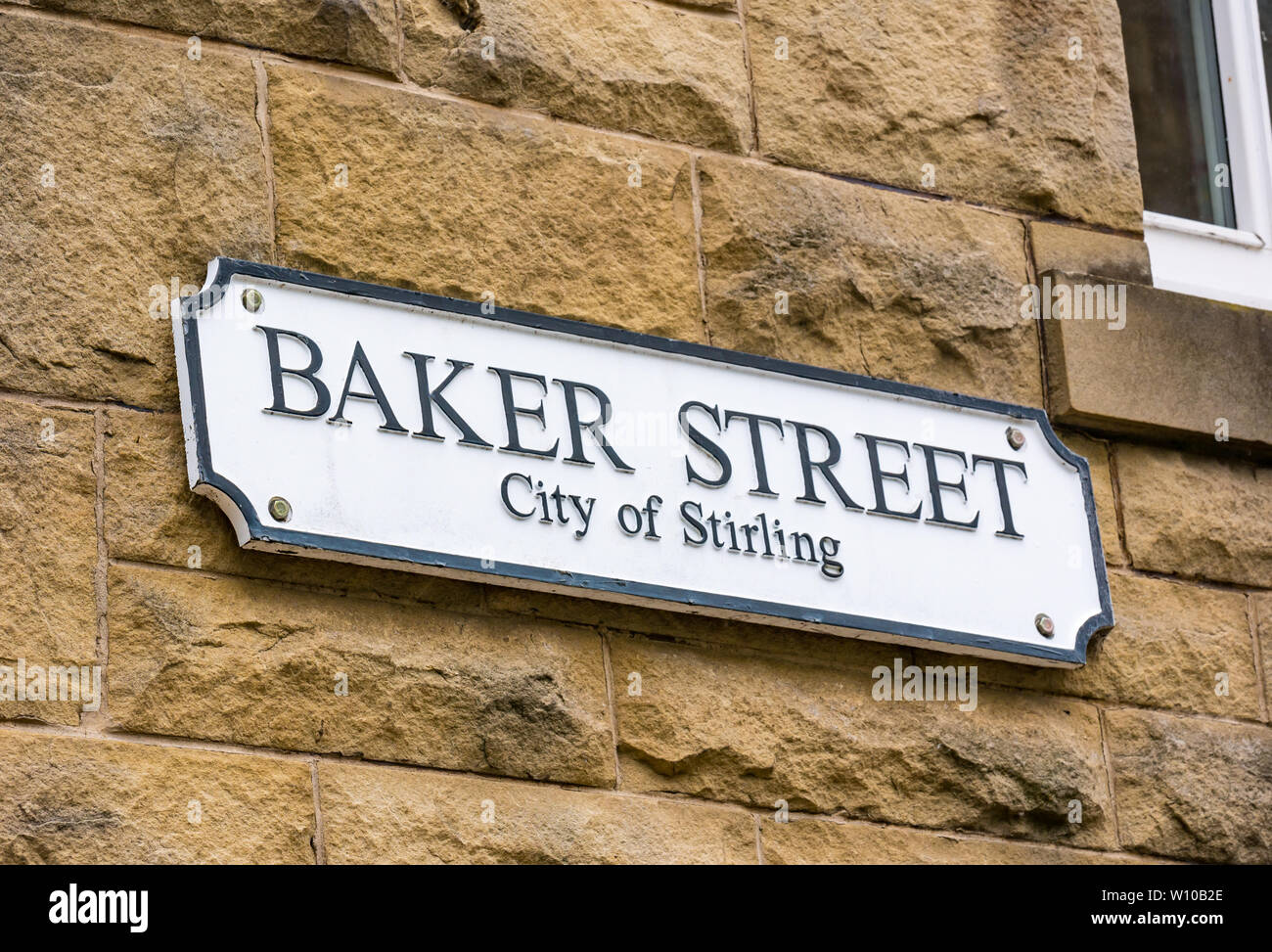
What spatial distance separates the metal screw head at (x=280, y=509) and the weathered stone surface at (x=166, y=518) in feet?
0.22

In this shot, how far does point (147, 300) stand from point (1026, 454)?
150 centimetres

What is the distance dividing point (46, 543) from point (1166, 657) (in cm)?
189

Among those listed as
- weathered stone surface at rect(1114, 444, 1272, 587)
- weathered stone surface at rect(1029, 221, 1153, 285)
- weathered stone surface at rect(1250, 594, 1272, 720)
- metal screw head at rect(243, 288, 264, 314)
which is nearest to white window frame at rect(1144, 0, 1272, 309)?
weathered stone surface at rect(1029, 221, 1153, 285)

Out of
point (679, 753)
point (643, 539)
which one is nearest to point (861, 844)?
point (679, 753)

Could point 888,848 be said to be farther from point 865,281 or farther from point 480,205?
point 480,205

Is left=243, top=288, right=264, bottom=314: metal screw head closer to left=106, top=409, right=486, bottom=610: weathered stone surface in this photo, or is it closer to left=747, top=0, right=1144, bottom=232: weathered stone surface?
left=106, top=409, right=486, bottom=610: weathered stone surface

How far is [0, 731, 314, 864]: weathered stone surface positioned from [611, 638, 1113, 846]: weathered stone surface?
0.54 metres

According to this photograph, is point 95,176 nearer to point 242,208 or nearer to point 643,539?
point 242,208

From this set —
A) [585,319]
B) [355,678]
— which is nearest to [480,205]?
[585,319]

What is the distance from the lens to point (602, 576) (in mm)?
2992

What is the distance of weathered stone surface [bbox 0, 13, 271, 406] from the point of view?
111 inches

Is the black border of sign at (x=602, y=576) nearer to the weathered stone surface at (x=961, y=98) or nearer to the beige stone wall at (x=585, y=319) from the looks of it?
the beige stone wall at (x=585, y=319)
